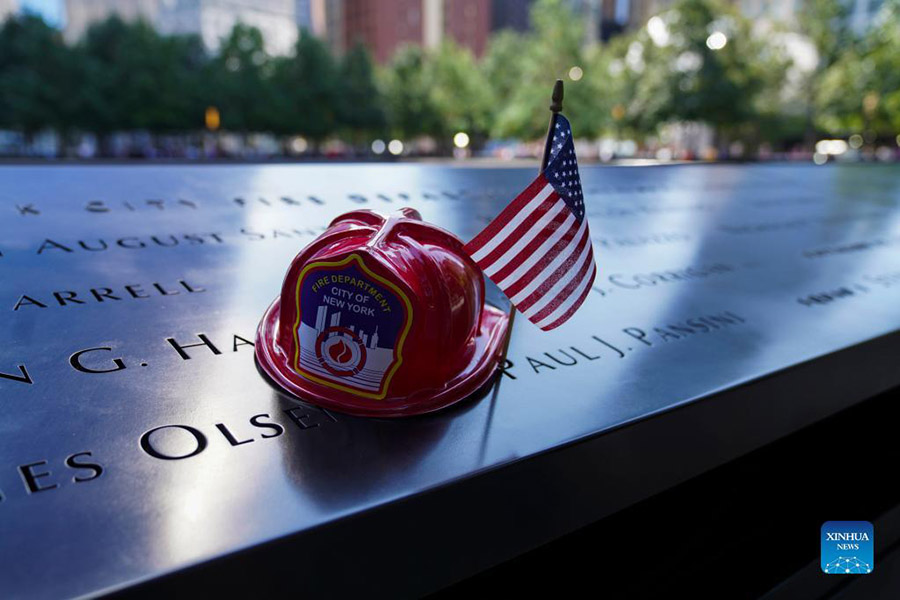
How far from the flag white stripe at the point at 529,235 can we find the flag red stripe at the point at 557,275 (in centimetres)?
10

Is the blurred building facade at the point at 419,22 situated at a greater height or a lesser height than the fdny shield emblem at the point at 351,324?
greater

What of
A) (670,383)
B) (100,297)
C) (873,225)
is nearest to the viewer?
(670,383)

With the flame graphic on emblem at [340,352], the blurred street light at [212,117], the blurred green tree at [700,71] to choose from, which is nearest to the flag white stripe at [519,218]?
the flame graphic on emblem at [340,352]

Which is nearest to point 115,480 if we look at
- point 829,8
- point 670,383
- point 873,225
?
point 670,383

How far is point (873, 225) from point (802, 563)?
432cm

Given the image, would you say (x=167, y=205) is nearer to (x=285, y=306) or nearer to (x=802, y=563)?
(x=285, y=306)

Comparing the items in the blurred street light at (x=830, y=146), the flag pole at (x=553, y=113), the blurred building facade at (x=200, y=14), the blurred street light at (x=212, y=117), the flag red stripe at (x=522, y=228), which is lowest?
the flag red stripe at (x=522, y=228)

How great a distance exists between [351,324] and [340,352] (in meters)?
0.09

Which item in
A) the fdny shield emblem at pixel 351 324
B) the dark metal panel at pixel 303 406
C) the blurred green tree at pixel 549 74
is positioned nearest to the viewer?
the dark metal panel at pixel 303 406

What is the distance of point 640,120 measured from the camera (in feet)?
86.1

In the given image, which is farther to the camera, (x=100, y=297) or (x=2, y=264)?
(x=2, y=264)

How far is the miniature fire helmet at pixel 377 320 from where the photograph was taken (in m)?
1.61

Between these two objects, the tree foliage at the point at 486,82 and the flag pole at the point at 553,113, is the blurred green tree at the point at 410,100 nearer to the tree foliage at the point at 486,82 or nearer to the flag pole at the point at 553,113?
the tree foliage at the point at 486,82

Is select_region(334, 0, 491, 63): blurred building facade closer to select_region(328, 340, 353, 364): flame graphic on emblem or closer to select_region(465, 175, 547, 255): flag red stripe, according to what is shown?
select_region(465, 175, 547, 255): flag red stripe
